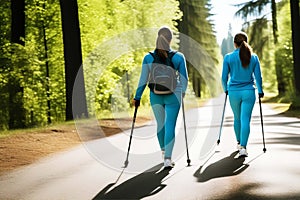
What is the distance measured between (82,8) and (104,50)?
7.95 feet

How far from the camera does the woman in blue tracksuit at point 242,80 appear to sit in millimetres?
8422

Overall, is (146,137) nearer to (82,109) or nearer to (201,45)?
(82,109)

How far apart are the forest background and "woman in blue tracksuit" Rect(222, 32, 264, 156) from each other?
942cm

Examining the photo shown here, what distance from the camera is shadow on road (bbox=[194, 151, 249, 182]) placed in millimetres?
6619

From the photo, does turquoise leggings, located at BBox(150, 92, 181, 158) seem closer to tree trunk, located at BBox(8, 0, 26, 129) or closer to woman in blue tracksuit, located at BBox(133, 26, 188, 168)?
woman in blue tracksuit, located at BBox(133, 26, 188, 168)

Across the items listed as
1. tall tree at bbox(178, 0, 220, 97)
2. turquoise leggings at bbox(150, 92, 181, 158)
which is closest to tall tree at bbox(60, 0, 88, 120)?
turquoise leggings at bbox(150, 92, 181, 158)

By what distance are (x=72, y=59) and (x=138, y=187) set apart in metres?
12.1

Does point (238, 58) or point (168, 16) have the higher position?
point (168, 16)

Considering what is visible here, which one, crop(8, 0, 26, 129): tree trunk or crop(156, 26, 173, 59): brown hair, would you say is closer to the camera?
crop(156, 26, 173, 59): brown hair

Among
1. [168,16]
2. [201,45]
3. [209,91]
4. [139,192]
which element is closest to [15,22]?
[168,16]

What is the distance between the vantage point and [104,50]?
81.6ft

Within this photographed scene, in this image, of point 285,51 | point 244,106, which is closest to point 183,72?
point 244,106

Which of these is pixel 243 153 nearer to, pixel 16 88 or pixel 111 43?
pixel 16 88

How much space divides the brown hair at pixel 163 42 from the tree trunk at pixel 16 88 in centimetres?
1135
